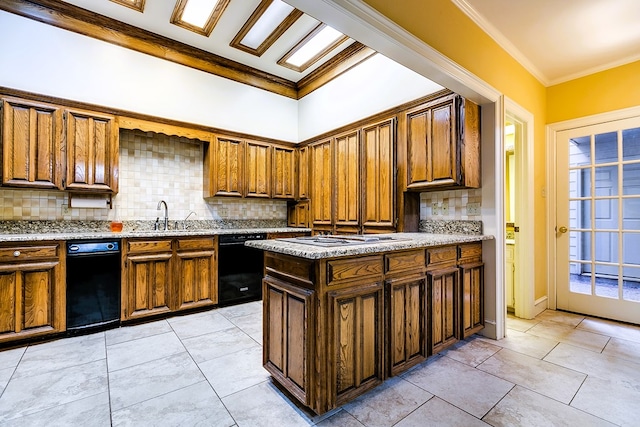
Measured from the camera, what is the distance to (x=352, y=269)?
175 centimetres

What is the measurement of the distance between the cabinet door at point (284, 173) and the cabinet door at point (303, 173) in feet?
0.27

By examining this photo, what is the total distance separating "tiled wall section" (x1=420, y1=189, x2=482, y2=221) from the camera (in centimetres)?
288

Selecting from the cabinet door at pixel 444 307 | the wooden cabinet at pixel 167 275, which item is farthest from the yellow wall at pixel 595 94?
the wooden cabinet at pixel 167 275

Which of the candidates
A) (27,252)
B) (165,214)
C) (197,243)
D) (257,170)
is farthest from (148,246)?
(257,170)

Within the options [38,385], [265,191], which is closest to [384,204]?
[265,191]

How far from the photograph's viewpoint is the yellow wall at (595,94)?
3080 mm

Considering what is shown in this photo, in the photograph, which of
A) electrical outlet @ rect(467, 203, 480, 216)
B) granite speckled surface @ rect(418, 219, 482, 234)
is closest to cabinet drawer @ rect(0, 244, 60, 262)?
granite speckled surface @ rect(418, 219, 482, 234)

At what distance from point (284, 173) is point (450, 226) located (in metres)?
2.59

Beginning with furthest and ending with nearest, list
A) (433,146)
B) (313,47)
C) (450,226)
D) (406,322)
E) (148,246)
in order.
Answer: (313,47)
(148,246)
(450,226)
(433,146)
(406,322)

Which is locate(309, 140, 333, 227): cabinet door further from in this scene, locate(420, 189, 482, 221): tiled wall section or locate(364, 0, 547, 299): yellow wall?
locate(364, 0, 547, 299): yellow wall

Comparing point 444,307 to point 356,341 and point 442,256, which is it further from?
point 356,341

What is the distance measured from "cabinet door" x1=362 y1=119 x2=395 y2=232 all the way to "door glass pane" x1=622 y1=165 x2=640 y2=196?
245 centimetres

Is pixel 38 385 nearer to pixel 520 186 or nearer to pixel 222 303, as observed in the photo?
pixel 222 303

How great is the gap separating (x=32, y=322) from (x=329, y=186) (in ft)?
11.0
